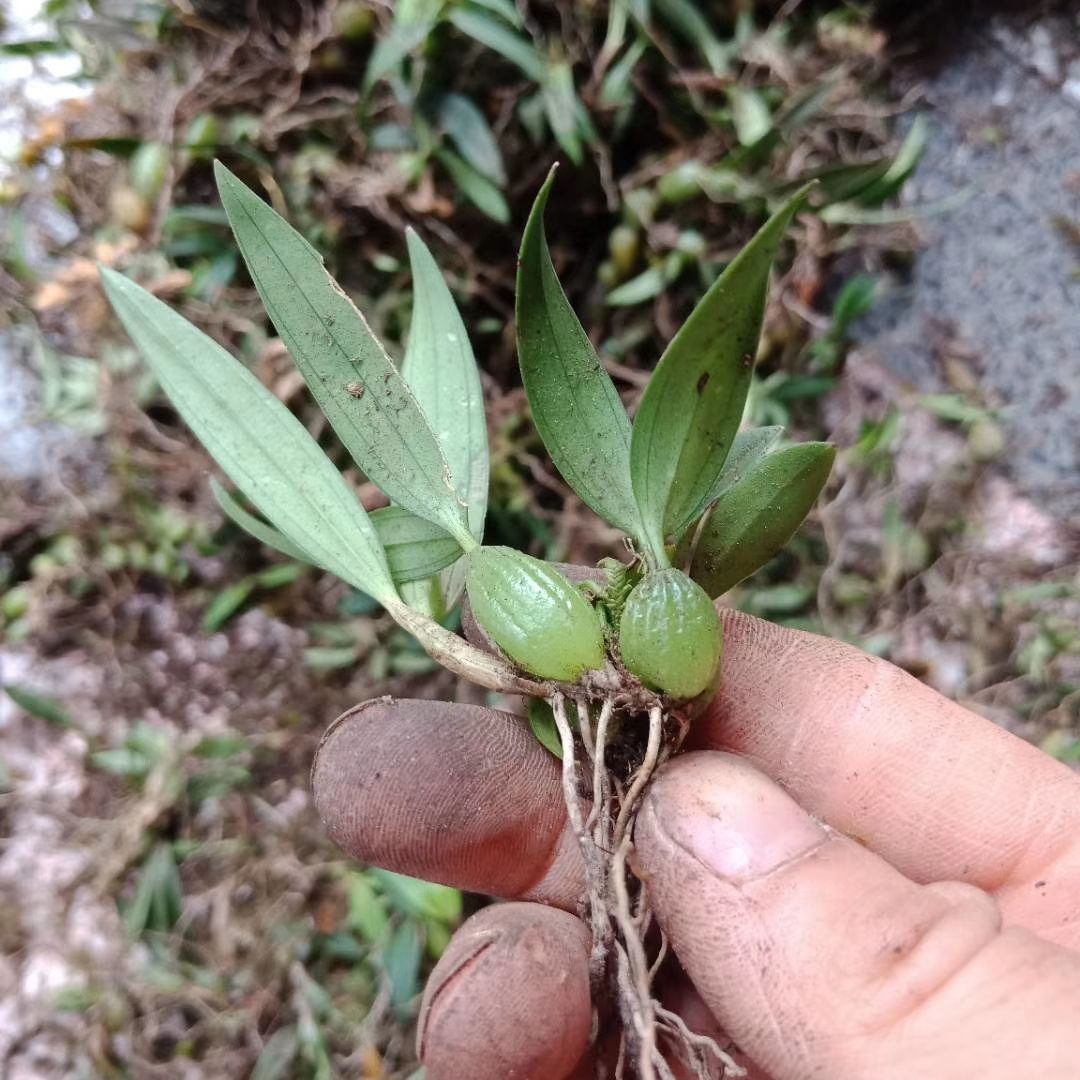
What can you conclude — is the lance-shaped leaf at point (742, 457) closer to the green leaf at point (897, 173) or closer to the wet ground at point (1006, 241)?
the green leaf at point (897, 173)

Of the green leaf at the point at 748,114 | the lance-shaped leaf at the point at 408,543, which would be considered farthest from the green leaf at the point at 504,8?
the lance-shaped leaf at the point at 408,543

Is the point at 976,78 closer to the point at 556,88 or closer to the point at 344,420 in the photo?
the point at 556,88

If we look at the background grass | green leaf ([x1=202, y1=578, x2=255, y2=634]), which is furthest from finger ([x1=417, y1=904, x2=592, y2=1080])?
green leaf ([x1=202, y1=578, x2=255, y2=634])

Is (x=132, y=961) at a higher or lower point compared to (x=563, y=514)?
lower

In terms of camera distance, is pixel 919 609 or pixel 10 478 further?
pixel 10 478

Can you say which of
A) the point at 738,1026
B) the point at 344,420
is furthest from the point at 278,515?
the point at 738,1026

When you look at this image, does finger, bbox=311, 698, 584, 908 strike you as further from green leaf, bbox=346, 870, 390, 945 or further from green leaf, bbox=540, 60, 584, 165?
green leaf, bbox=540, 60, 584, 165

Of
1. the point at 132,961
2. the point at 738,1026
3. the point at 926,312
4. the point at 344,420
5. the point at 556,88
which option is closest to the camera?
the point at 738,1026
